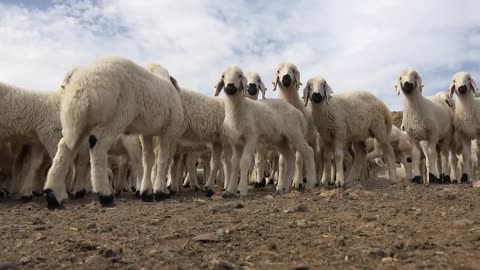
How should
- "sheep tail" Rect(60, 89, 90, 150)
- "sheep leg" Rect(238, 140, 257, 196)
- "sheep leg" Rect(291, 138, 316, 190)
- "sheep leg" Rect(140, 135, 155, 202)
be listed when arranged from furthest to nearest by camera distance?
"sheep leg" Rect(291, 138, 316, 190) → "sheep leg" Rect(238, 140, 257, 196) → "sheep leg" Rect(140, 135, 155, 202) → "sheep tail" Rect(60, 89, 90, 150)

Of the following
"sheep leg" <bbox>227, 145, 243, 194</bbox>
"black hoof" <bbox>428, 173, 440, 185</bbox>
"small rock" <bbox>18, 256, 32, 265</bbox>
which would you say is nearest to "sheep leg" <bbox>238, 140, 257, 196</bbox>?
"sheep leg" <bbox>227, 145, 243, 194</bbox>

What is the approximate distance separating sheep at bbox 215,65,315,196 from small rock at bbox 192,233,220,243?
15.5 ft

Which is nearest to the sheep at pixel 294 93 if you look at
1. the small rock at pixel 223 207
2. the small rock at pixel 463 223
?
the small rock at pixel 223 207

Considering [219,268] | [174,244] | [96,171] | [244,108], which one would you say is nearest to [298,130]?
[244,108]

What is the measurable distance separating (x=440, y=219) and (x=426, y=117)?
8.62 m

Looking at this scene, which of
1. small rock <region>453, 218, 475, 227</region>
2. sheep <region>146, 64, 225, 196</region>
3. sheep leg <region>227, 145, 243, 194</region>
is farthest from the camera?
sheep <region>146, 64, 225, 196</region>

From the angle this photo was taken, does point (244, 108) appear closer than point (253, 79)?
Yes

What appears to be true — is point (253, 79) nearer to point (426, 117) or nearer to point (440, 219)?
point (426, 117)

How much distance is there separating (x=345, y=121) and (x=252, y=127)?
3322mm

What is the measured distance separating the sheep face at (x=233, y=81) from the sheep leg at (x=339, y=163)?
9.95ft

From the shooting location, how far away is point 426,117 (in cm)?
1350

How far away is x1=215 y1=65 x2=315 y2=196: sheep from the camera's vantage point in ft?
34.0

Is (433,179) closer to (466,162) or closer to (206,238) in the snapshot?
(466,162)

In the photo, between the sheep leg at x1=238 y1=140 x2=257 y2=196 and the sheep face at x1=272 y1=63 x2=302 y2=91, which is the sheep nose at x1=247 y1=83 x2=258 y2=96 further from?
the sheep leg at x1=238 y1=140 x2=257 y2=196
